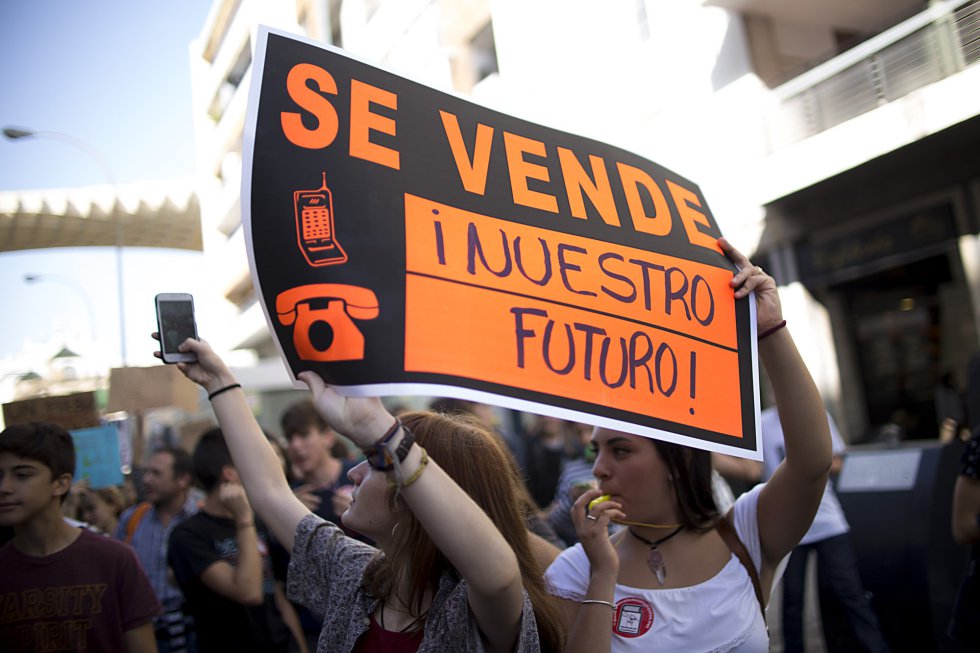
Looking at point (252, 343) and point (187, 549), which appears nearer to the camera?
point (187, 549)

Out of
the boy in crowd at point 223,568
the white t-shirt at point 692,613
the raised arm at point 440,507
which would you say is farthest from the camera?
the boy in crowd at point 223,568

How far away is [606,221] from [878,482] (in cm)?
373

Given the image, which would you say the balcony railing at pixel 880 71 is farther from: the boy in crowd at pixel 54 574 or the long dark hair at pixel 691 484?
the boy in crowd at pixel 54 574

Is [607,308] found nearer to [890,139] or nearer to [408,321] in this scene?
[408,321]

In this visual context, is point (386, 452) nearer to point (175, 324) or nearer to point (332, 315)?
point (332, 315)

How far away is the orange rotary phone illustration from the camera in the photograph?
60.1 inches

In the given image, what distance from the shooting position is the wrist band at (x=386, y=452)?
1.43 meters

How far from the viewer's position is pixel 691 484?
230 centimetres

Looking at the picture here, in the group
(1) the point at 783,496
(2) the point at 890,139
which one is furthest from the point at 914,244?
(1) the point at 783,496

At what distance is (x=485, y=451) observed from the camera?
187 centimetres

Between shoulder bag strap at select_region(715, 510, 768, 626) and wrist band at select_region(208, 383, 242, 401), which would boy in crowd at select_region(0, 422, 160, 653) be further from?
shoulder bag strap at select_region(715, 510, 768, 626)

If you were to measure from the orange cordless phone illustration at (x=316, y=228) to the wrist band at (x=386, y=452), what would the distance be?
0.36 meters

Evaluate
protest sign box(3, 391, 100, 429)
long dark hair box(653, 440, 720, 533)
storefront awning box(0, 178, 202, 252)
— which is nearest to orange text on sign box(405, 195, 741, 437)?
long dark hair box(653, 440, 720, 533)

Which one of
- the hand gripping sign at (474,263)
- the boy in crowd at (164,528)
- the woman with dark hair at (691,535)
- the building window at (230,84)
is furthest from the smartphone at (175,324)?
the building window at (230,84)
